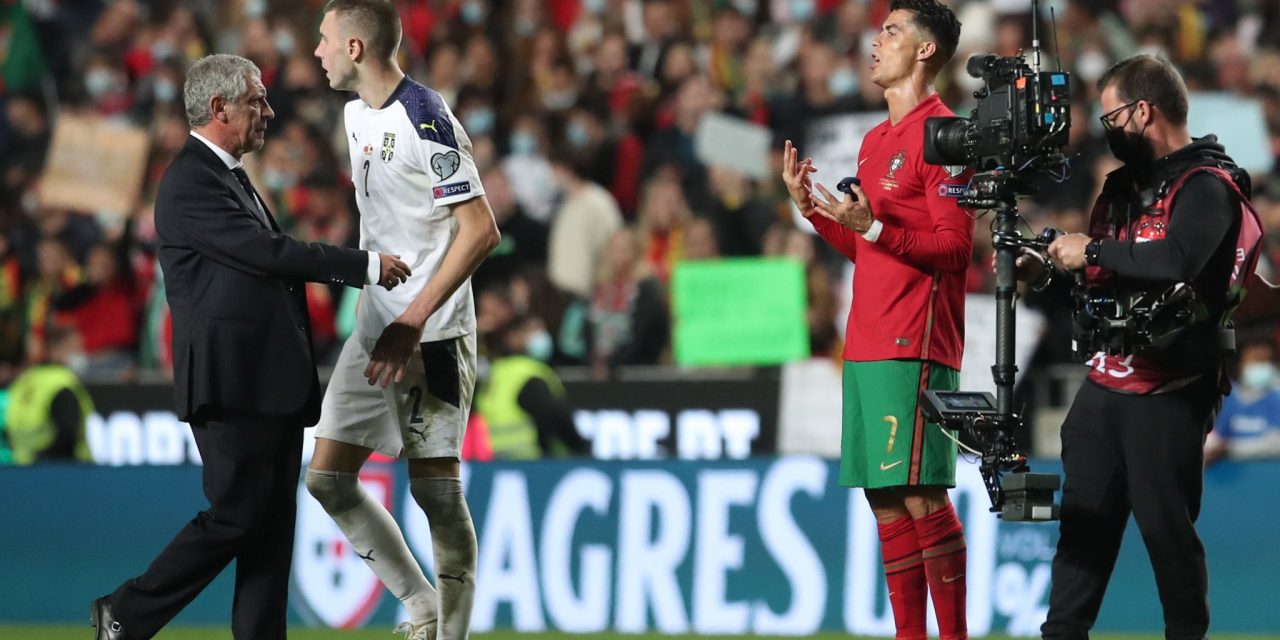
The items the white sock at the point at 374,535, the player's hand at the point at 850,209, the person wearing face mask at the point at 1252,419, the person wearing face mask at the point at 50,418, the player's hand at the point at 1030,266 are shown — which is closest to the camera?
the player's hand at the point at 1030,266

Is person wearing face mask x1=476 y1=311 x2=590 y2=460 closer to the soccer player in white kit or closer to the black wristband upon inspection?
the soccer player in white kit

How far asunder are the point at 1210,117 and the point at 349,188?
6603mm

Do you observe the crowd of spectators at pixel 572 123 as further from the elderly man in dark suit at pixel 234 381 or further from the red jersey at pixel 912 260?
the elderly man in dark suit at pixel 234 381

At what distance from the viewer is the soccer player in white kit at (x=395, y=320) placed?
21.5 ft

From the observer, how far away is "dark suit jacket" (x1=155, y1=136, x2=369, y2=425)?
19.7ft

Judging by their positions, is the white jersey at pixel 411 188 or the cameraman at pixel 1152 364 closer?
the cameraman at pixel 1152 364

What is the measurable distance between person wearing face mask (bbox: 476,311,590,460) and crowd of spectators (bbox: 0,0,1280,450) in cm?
105

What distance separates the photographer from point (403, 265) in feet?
20.5

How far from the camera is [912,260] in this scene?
20.2 feet

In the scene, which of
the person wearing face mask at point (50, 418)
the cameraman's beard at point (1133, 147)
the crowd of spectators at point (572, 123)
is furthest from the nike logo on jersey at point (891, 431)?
the person wearing face mask at point (50, 418)

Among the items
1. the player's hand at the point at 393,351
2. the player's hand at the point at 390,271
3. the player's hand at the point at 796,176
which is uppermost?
the player's hand at the point at 796,176

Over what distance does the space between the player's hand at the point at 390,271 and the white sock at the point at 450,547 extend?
2.74 ft

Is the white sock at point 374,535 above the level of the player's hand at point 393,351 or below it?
below

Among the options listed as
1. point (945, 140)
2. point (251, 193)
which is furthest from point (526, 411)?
point (945, 140)
